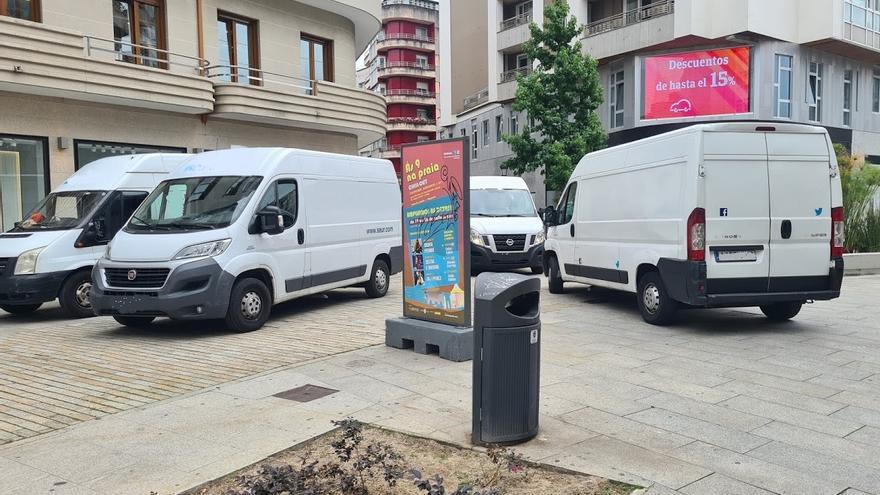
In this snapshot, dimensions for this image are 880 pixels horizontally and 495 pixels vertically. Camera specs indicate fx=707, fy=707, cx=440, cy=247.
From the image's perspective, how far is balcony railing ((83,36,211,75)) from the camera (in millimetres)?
16562

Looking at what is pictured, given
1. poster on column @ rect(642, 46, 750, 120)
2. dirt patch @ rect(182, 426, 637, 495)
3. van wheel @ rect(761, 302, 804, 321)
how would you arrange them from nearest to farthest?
dirt patch @ rect(182, 426, 637, 495) < van wheel @ rect(761, 302, 804, 321) < poster on column @ rect(642, 46, 750, 120)

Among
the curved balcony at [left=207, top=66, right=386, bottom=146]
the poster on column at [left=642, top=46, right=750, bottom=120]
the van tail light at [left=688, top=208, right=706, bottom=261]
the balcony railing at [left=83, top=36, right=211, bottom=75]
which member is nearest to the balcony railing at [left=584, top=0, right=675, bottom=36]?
the poster on column at [left=642, top=46, right=750, bottom=120]

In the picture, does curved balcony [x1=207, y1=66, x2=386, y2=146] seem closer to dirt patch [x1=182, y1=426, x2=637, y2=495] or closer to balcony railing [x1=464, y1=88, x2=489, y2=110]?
dirt patch [x1=182, y1=426, x2=637, y2=495]

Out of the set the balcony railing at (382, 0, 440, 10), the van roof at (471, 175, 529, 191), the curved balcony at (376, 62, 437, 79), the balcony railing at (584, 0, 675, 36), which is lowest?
the van roof at (471, 175, 529, 191)

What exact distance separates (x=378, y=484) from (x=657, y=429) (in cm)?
213

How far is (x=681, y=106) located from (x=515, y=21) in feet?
43.3

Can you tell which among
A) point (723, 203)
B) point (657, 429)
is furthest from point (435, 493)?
point (723, 203)

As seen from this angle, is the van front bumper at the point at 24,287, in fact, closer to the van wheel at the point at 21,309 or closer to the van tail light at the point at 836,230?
the van wheel at the point at 21,309

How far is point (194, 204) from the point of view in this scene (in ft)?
30.6

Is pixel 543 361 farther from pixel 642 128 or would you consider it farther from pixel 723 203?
pixel 642 128

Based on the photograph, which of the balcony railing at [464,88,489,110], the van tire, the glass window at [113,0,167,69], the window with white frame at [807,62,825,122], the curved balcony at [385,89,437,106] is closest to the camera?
the van tire

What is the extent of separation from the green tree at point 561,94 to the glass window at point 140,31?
518 inches

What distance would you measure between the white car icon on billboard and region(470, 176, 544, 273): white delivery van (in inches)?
666

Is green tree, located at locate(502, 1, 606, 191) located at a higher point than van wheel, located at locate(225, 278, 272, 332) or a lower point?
higher
